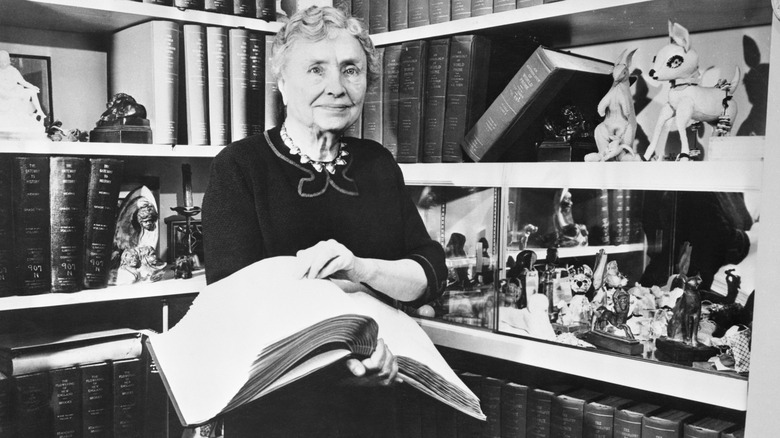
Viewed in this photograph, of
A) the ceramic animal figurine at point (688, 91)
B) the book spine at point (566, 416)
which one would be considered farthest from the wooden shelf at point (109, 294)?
the ceramic animal figurine at point (688, 91)

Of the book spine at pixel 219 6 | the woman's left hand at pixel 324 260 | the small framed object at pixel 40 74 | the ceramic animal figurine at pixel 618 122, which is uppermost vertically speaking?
the book spine at pixel 219 6

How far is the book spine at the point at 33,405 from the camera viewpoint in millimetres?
1259

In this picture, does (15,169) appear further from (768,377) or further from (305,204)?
(768,377)

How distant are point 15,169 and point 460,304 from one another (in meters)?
0.92

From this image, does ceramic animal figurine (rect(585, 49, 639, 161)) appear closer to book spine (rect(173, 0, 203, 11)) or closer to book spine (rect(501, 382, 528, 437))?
book spine (rect(501, 382, 528, 437))

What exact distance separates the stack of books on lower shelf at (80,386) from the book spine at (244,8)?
75cm

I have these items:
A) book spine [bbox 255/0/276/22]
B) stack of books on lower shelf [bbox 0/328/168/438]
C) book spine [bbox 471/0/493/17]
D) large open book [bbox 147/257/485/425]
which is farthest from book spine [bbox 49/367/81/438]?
book spine [bbox 471/0/493/17]

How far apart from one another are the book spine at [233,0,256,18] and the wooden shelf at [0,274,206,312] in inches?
24.1

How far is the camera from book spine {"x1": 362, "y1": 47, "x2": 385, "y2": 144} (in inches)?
58.8

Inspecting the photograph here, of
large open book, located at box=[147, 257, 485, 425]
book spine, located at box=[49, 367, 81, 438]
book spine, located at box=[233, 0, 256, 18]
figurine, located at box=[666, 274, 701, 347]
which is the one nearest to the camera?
large open book, located at box=[147, 257, 485, 425]

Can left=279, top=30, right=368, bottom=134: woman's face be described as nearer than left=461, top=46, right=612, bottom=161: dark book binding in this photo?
Yes

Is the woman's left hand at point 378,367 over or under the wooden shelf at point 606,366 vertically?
over

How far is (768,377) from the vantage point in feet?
3.24

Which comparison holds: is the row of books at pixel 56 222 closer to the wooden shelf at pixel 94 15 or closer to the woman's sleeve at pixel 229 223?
the wooden shelf at pixel 94 15
